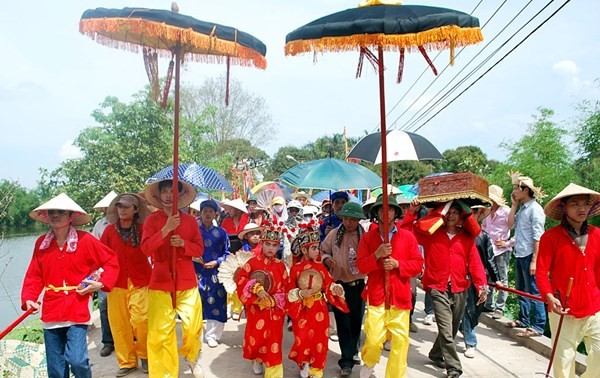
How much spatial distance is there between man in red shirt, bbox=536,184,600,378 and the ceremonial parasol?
1.72 meters

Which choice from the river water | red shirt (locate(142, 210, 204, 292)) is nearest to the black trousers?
red shirt (locate(142, 210, 204, 292))

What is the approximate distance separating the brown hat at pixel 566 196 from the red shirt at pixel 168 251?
11.2 feet

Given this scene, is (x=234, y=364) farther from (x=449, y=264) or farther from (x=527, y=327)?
(x=527, y=327)

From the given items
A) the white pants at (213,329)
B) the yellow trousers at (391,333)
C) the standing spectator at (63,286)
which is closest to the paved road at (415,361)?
the white pants at (213,329)

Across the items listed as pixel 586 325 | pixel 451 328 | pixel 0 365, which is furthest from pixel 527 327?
pixel 0 365

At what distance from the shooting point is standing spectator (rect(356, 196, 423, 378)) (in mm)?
4551

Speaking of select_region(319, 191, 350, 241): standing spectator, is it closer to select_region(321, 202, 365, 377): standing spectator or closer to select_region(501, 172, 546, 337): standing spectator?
select_region(321, 202, 365, 377): standing spectator

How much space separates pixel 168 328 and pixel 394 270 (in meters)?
2.25

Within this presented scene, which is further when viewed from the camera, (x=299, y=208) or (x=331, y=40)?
(x=299, y=208)

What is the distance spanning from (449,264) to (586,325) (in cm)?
140

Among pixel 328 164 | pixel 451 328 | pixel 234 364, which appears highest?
pixel 328 164

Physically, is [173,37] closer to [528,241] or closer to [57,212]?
[57,212]

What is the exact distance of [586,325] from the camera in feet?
13.5

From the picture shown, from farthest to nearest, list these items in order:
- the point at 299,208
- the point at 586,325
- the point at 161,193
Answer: the point at 299,208
the point at 161,193
the point at 586,325
